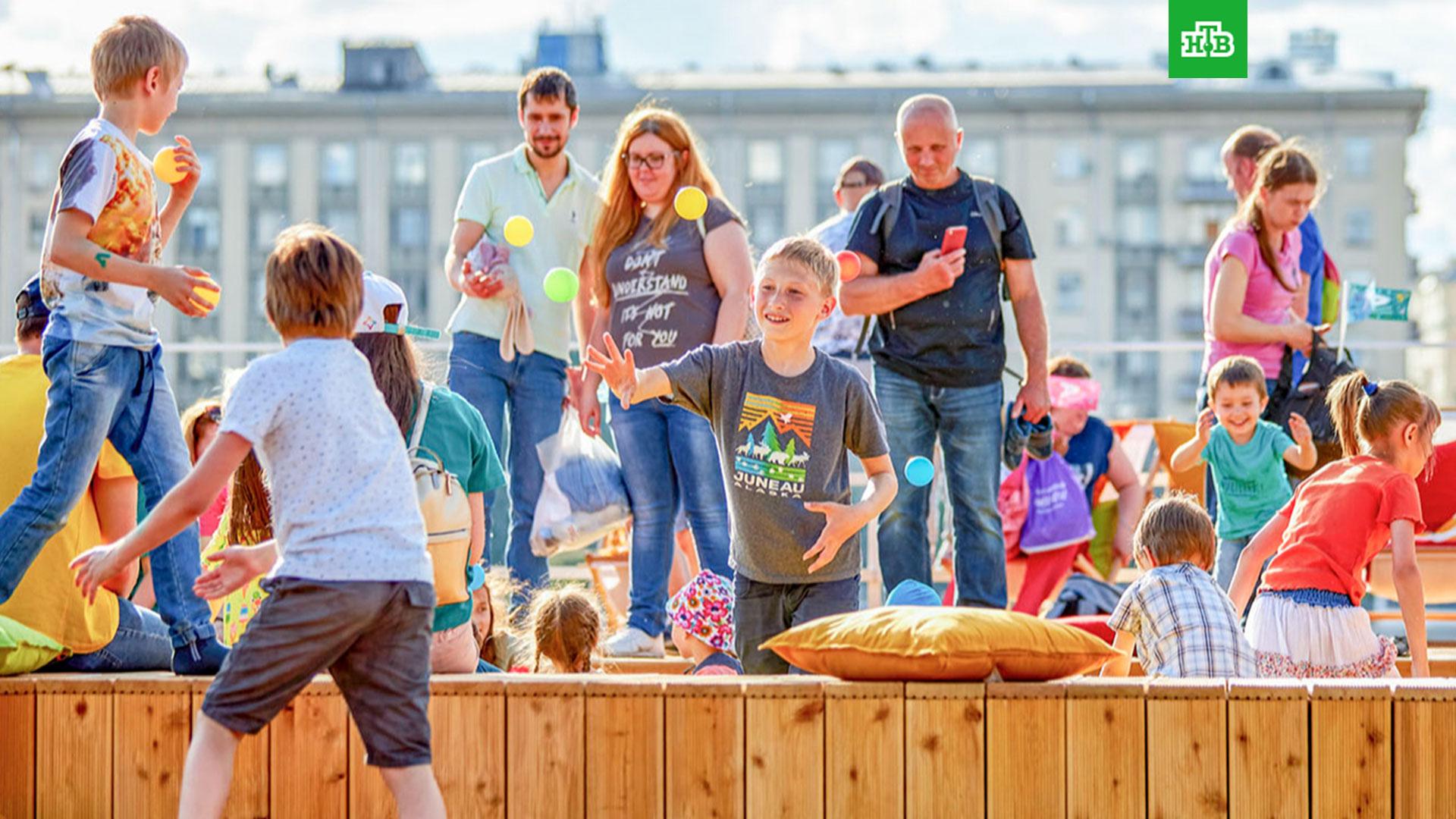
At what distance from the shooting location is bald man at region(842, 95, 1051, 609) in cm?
593

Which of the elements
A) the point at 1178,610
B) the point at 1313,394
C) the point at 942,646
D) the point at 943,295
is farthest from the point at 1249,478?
the point at 942,646

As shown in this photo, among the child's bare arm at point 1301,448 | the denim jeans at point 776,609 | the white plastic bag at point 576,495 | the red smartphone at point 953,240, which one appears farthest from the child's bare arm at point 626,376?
the child's bare arm at point 1301,448

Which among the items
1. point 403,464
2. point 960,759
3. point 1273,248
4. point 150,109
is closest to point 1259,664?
point 960,759

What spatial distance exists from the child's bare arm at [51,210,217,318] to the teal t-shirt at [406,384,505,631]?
0.57 metres

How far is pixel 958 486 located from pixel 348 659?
276 centimetres

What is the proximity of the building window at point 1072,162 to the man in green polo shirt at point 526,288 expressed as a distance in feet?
218

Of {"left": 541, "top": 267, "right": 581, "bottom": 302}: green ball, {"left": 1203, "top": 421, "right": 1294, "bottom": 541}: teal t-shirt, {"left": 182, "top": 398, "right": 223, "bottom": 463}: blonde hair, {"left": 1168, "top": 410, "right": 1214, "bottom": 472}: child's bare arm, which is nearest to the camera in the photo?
{"left": 182, "top": 398, "right": 223, "bottom": 463}: blonde hair

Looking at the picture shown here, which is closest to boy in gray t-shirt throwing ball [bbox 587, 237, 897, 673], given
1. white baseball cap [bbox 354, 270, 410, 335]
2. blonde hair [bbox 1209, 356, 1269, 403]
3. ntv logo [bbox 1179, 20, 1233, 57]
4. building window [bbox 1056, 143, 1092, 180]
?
white baseball cap [bbox 354, 270, 410, 335]

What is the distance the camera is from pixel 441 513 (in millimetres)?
4289

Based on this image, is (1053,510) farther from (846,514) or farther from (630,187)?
(846,514)

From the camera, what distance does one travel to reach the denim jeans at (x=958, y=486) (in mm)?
5918

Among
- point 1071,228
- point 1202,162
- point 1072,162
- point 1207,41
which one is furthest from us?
point 1071,228

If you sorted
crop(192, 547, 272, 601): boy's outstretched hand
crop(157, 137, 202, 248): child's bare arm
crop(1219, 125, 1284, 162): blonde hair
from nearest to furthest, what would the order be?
crop(192, 547, 272, 601): boy's outstretched hand
crop(157, 137, 202, 248): child's bare arm
crop(1219, 125, 1284, 162): blonde hair

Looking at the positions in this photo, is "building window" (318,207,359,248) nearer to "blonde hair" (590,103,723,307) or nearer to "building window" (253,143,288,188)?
"building window" (253,143,288,188)
